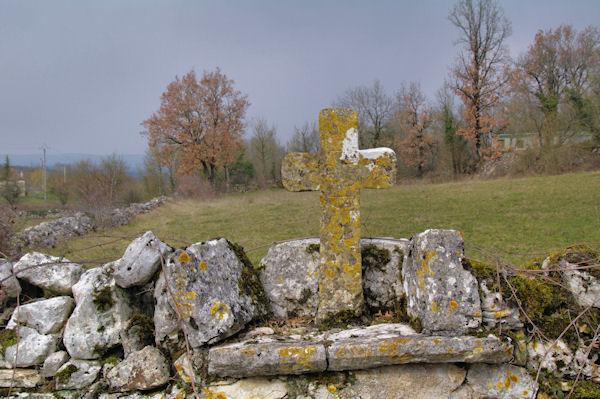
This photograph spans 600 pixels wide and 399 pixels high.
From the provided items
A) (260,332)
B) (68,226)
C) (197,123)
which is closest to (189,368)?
(260,332)

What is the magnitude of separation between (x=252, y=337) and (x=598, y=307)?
2.32 meters

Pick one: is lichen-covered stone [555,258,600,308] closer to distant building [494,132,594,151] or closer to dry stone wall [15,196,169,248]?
dry stone wall [15,196,169,248]

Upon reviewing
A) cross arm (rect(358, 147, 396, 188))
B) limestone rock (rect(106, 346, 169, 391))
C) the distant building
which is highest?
the distant building

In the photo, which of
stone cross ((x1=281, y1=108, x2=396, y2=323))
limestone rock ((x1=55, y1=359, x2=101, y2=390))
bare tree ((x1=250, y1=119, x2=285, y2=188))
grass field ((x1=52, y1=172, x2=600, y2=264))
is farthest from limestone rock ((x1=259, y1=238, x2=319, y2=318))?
bare tree ((x1=250, y1=119, x2=285, y2=188))

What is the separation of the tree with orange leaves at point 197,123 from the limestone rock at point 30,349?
98.3 ft

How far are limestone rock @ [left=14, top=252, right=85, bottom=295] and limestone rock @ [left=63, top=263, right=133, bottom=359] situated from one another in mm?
222

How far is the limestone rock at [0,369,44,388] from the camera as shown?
7.92 ft

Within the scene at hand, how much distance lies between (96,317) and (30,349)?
1.70 ft

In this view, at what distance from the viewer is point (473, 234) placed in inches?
373

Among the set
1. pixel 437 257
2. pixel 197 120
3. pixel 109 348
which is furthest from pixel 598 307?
pixel 197 120

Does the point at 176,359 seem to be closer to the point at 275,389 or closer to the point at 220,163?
the point at 275,389

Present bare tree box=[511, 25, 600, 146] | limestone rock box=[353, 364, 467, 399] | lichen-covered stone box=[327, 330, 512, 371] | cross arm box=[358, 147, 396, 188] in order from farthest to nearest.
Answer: bare tree box=[511, 25, 600, 146] → cross arm box=[358, 147, 396, 188] → limestone rock box=[353, 364, 467, 399] → lichen-covered stone box=[327, 330, 512, 371]

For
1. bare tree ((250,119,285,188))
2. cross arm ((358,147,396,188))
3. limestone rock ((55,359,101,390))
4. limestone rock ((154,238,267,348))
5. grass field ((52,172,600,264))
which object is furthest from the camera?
bare tree ((250,119,285,188))

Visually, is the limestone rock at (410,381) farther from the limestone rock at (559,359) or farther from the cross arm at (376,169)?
the cross arm at (376,169)
